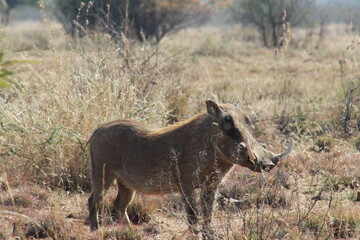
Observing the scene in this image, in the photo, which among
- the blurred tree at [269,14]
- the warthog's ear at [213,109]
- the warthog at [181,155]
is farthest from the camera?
the blurred tree at [269,14]

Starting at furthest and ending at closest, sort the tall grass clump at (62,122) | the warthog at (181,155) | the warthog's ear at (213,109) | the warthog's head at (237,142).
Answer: the tall grass clump at (62,122) < the warthog's ear at (213,109) < the warthog at (181,155) < the warthog's head at (237,142)

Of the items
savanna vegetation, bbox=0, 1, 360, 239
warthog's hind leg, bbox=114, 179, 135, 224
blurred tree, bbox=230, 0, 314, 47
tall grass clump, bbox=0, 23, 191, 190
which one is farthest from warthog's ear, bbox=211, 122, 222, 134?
blurred tree, bbox=230, 0, 314, 47

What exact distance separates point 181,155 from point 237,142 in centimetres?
49

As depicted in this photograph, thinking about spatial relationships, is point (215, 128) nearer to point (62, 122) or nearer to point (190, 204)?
point (190, 204)

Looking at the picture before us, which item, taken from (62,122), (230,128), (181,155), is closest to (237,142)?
(230,128)

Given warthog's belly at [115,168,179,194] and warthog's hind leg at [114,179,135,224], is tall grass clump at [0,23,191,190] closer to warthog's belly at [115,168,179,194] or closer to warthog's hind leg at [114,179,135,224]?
warthog's hind leg at [114,179,135,224]

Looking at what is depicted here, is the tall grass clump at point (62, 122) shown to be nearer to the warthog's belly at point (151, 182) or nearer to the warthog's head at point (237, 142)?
the warthog's belly at point (151, 182)

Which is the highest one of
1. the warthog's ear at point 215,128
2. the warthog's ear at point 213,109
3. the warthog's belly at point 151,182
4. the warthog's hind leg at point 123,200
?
the warthog's ear at point 213,109

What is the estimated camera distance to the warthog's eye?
362 centimetres

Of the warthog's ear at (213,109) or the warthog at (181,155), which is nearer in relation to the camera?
the warthog at (181,155)

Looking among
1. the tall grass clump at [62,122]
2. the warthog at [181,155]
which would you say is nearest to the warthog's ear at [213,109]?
the warthog at [181,155]

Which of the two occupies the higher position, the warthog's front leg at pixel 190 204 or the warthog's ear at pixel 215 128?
the warthog's ear at pixel 215 128

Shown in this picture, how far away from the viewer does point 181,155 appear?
3.88 meters

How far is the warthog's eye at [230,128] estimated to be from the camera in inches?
142
